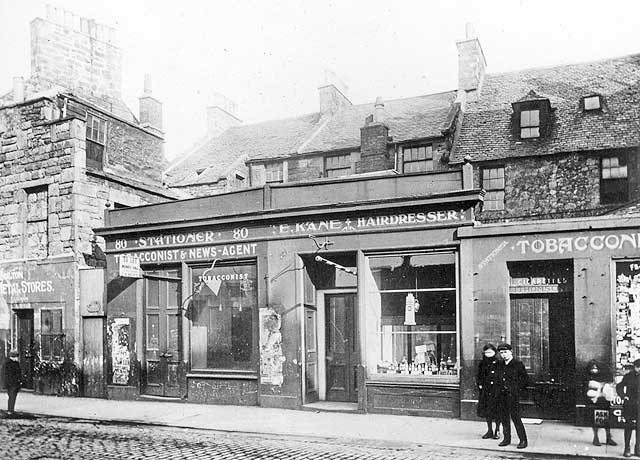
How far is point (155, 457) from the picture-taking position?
8.99 m

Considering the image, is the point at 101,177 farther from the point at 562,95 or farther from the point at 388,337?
the point at 562,95

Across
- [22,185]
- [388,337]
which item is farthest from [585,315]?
[22,185]

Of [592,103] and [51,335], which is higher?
[592,103]

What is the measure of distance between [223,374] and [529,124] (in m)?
13.3

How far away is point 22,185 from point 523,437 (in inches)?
594

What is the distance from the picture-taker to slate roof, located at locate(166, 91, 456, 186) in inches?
931

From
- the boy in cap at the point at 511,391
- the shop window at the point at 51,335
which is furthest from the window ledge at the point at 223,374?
the boy in cap at the point at 511,391

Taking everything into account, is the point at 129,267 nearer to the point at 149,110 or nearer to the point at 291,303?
the point at 291,303

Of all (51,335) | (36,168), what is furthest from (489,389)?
(36,168)

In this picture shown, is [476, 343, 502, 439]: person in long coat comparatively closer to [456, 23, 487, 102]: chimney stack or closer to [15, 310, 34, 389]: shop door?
[15, 310, 34, 389]: shop door

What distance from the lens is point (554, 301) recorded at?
12.1 m

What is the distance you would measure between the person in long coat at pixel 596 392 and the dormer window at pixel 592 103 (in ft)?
39.3

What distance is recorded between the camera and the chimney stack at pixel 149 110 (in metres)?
23.4

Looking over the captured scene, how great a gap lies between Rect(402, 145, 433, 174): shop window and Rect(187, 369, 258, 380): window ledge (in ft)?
35.4
